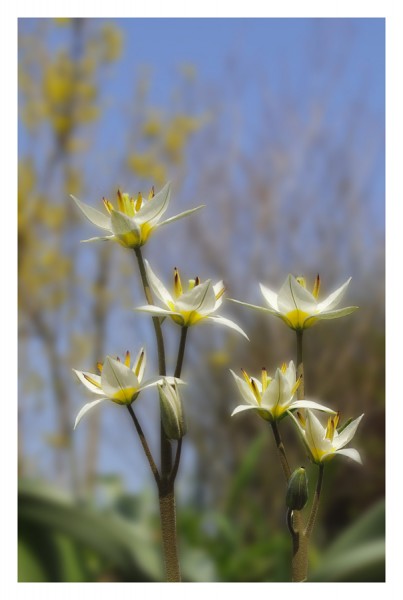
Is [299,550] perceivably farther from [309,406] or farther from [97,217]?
[97,217]

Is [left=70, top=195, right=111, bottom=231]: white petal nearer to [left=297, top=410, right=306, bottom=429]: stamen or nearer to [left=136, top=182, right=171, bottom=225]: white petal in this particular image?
[left=136, top=182, right=171, bottom=225]: white petal

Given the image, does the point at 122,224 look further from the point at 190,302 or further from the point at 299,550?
the point at 299,550

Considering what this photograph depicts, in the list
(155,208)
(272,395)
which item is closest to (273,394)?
(272,395)

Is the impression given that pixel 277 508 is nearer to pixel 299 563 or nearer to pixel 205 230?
pixel 205 230

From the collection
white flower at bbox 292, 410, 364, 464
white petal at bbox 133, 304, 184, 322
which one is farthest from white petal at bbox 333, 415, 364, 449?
white petal at bbox 133, 304, 184, 322

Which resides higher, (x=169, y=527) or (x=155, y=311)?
(x=155, y=311)
